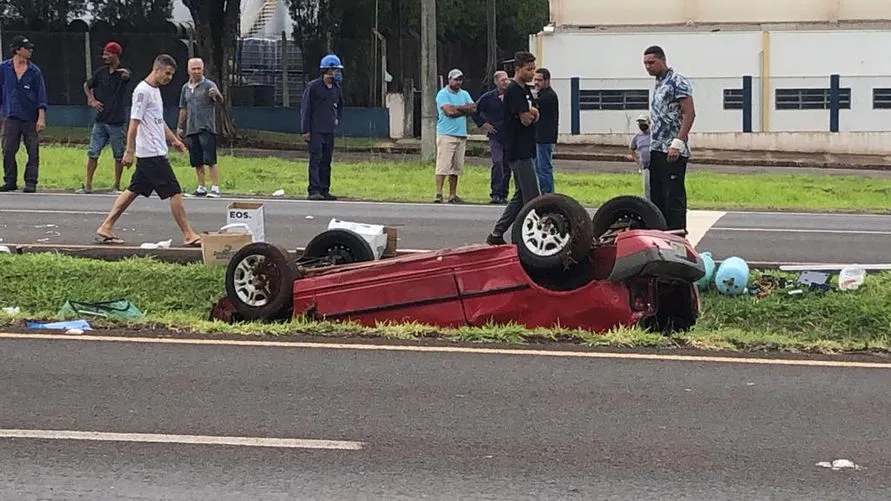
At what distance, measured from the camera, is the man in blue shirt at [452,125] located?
52.2 ft

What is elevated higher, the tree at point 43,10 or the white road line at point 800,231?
the tree at point 43,10

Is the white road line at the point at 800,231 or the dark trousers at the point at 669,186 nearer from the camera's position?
the dark trousers at the point at 669,186

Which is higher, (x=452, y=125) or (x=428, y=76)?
(x=428, y=76)

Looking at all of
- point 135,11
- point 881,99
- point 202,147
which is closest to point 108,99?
point 202,147

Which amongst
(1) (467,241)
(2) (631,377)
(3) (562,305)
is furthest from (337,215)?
(2) (631,377)

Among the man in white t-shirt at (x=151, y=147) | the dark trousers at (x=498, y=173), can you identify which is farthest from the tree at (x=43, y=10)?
the man in white t-shirt at (x=151, y=147)

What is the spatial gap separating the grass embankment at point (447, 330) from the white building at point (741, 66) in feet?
76.7

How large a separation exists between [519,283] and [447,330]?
0.57 m

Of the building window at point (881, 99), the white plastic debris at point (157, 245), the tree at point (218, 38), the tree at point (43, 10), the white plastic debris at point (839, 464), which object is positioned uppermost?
the tree at point (43, 10)

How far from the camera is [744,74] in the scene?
106ft

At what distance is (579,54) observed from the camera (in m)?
32.9

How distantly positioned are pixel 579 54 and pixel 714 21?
3.75 metres

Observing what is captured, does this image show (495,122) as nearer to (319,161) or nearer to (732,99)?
(319,161)

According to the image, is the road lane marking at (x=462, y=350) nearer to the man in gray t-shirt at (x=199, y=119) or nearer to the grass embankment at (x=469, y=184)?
the man in gray t-shirt at (x=199, y=119)
